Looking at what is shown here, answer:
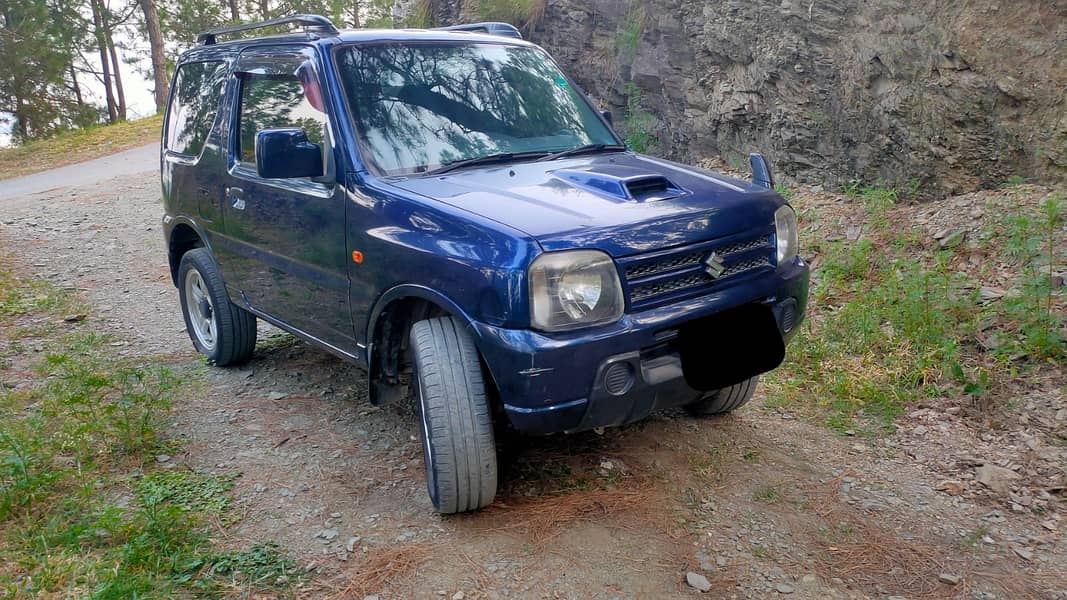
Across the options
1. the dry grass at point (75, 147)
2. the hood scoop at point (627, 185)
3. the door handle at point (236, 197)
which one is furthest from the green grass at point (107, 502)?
the dry grass at point (75, 147)

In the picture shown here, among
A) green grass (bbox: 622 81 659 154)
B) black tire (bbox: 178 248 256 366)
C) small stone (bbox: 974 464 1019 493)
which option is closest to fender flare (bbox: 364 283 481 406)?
black tire (bbox: 178 248 256 366)

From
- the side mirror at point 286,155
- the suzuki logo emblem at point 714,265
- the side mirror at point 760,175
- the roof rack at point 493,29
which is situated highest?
the roof rack at point 493,29

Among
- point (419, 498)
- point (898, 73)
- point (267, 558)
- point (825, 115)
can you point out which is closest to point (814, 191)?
point (825, 115)

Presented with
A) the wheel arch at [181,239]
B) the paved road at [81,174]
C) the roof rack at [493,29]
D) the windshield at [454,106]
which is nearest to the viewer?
the windshield at [454,106]

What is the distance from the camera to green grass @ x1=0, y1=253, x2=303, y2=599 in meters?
3.13

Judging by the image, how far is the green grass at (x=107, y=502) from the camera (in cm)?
313

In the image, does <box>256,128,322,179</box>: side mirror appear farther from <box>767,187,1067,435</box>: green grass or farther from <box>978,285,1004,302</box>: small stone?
<box>978,285,1004,302</box>: small stone

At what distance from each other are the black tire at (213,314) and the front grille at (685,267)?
3.07m

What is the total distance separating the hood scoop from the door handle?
1971mm

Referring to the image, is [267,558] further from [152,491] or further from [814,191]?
[814,191]

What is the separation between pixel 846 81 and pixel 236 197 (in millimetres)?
5432

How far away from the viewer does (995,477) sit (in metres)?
3.82

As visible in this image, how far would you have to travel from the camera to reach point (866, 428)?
14.4 ft

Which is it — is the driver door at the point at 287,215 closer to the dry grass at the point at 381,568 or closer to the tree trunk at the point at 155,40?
the dry grass at the point at 381,568
